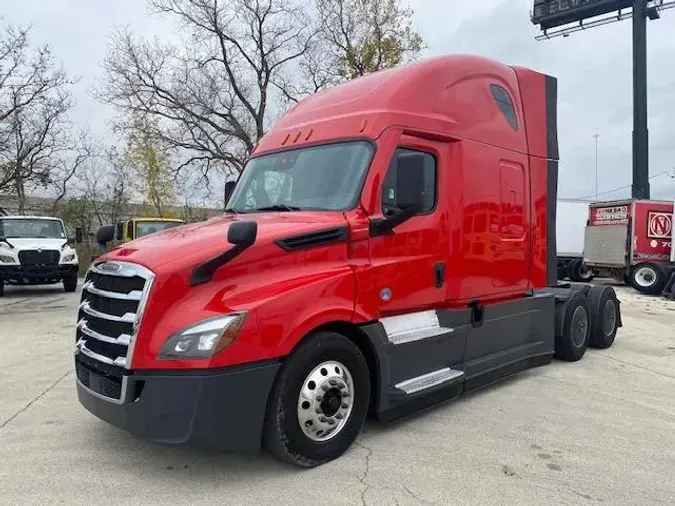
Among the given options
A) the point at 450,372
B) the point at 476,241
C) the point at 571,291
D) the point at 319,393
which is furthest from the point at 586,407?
the point at 319,393

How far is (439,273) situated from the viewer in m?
5.10

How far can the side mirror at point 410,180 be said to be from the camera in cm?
434

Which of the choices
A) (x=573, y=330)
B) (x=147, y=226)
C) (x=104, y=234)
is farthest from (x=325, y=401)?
(x=147, y=226)

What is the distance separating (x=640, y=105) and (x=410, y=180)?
3108 cm

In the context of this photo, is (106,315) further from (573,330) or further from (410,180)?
(573,330)

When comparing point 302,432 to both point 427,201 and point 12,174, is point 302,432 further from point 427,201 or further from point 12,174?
point 12,174

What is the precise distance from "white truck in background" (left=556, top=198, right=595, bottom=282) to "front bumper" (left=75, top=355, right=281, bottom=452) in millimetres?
21146

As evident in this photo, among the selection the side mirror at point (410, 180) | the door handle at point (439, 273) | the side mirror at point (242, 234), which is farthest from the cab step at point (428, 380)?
the side mirror at point (242, 234)

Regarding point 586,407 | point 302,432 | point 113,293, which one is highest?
point 113,293

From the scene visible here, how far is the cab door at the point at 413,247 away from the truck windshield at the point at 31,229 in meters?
14.2

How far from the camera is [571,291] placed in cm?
765

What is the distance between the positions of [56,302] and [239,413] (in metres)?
12.4

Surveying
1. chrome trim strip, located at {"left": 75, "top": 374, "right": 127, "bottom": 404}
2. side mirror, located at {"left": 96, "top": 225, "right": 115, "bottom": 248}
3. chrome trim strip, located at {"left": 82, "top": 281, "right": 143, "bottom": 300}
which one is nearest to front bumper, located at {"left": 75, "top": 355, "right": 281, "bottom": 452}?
chrome trim strip, located at {"left": 75, "top": 374, "right": 127, "bottom": 404}

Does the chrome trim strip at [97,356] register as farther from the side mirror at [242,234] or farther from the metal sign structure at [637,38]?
the metal sign structure at [637,38]
